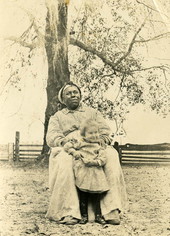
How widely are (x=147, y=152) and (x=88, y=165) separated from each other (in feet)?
2.50

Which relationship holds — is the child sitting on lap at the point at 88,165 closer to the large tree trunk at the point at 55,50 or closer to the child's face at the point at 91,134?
the child's face at the point at 91,134

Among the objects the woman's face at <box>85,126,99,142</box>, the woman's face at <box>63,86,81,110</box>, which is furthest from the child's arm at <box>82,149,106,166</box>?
the woman's face at <box>63,86,81,110</box>

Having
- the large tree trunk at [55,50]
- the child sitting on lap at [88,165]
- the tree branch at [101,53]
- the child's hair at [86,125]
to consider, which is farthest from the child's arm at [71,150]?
the tree branch at [101,53]

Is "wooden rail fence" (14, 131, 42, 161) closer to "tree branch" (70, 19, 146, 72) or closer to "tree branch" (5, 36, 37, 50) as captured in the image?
"tree branch" (5, 36, 37, 50)

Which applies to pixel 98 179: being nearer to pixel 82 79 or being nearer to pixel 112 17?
pixel 82 79

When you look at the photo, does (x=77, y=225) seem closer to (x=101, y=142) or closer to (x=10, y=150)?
(x=101, y=142)

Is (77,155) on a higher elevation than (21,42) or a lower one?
lower

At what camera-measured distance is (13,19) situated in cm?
319

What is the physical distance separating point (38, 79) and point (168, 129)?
1223 mm

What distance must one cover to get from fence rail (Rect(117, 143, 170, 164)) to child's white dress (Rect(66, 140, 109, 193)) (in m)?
0.46

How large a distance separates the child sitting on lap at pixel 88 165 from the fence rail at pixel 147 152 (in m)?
0.44

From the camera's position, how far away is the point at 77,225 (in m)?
2.78

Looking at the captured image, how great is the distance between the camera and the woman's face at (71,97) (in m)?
3.09

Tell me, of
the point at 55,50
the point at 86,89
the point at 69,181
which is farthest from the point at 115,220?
the point at 55,50
